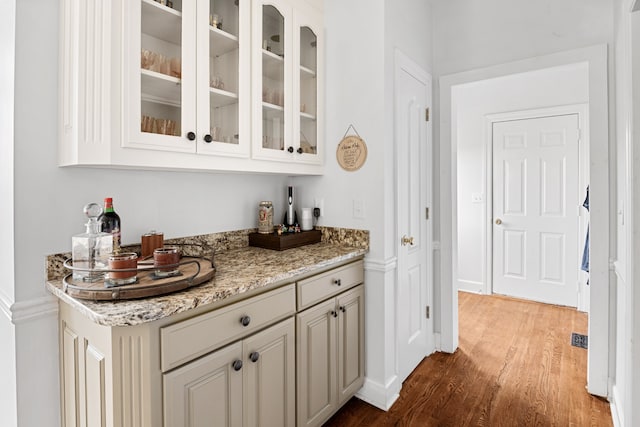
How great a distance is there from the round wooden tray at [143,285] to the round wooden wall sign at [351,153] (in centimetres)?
110

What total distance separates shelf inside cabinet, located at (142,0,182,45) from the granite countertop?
3.31 feet

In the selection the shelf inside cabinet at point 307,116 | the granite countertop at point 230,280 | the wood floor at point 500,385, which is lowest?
the wood floor at point 500,385

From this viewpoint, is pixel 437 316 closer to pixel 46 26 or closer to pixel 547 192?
pixel 547 192

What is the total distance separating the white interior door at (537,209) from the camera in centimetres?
371

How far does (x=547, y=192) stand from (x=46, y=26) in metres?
4.39

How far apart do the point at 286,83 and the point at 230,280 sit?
45.9 inches

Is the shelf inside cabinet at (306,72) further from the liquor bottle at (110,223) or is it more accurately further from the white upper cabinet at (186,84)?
the liquor bottle at (110,223)

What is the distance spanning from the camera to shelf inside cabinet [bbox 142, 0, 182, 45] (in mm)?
1360

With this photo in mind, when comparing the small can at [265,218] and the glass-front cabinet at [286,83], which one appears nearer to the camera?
the glass-front cabinet at [286,83]

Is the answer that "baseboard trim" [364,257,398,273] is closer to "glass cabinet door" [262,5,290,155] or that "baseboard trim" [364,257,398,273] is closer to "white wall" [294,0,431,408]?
"white wall" [294,0,431,408]

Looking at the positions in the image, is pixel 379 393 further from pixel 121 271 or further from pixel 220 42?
pixel 220 42

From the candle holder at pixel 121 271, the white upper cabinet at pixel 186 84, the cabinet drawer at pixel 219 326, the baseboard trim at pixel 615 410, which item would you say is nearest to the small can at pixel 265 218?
the white upper cabinet at pixel 186 84

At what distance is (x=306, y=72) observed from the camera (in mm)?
2115


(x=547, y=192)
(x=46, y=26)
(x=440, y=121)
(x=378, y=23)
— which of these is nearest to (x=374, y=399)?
(x=440, y=121)
